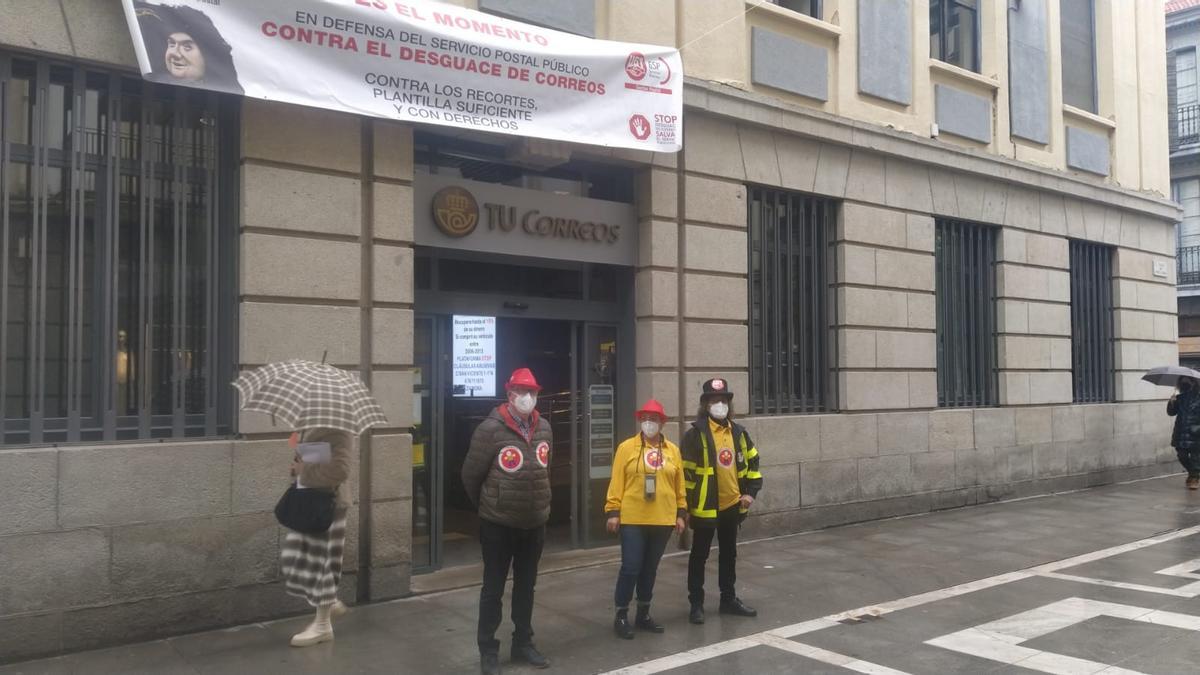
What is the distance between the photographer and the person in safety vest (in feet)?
22.3

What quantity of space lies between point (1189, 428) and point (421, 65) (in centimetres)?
1301

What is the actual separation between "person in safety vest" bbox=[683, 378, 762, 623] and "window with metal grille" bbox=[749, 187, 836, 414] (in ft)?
12.2

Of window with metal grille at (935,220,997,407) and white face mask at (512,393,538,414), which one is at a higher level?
window with metal grille at (935,220,997,407)

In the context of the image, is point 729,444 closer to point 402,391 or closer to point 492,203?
point 402,391

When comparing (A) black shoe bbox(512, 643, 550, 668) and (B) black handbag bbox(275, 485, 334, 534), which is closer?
(A) black shoe bbox(512, 643, 550, 668)

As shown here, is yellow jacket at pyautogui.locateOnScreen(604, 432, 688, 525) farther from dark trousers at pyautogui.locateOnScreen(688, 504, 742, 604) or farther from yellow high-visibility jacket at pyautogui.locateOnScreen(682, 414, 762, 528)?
dark trousers at pyautogui.locateOnScreen(688, 504, 742, 604)

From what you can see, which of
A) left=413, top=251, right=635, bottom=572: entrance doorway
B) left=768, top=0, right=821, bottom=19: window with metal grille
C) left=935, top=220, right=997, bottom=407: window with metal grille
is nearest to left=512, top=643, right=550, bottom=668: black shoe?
left=413, top=251, right=635, bottom=572: entrance doorway

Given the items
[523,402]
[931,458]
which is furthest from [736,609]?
[931,458]

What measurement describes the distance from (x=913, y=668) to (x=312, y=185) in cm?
567

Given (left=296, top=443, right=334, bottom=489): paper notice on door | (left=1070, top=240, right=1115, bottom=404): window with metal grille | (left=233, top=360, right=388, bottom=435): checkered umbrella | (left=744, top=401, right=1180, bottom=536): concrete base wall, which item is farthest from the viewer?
(left=1070, top=240, right=1115, bottom=404): window with metal grille

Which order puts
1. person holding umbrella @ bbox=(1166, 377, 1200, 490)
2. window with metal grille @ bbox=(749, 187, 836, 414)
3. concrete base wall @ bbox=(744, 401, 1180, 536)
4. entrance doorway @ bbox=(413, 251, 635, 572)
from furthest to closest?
person holding umbrella @ bbox=(1166, 377, 1200, 490), window with metal grille @ bbox=(749, 187, 836, 414), concrete base wall @ bbox=(744, 401, 1180, 536), entrance doorway @ bbox=(413, 251, 635, 572)

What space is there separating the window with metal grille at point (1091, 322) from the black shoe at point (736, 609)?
10.3 meters

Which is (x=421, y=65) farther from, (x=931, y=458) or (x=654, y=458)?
(x=931, y=458)

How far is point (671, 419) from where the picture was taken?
9.67 meters
